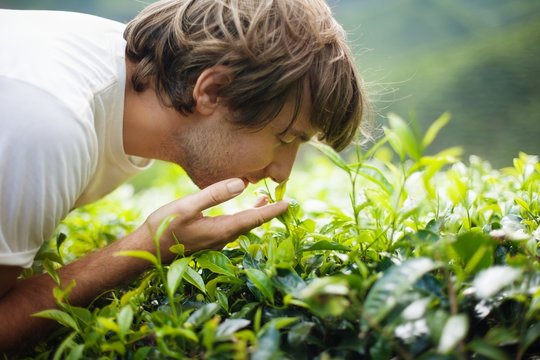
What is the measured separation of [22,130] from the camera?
3.19 ft

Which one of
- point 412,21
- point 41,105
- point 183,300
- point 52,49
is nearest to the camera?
point 183,300

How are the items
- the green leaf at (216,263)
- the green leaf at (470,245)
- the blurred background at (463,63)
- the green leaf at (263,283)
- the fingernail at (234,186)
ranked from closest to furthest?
the green leaf at (470,245)
the green leaf at (263,283)
the green leaf at (216,263)
the fingernail at (234,186)
the blurred background at (463,63)

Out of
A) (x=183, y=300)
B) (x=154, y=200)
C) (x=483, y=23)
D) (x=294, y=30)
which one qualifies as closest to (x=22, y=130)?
(x=183, y=300)

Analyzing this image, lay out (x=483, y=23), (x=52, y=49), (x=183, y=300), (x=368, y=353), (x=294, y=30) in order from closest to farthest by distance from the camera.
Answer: (x=368, y=353)
(x=183, y=300)
(x=52, y=49)
(x=294, y=30)
(x=483, y=23)

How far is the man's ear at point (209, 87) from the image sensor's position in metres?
1.40

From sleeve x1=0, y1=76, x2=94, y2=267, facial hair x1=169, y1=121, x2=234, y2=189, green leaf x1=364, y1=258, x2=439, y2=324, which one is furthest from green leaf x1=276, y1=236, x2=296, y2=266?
facial hair x1=169, y1=121, x2=234, y2=189

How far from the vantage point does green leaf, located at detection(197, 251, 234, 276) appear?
86 centimetres

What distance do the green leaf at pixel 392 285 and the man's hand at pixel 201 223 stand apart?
1.52 ft

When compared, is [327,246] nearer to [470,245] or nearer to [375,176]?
[375,176]

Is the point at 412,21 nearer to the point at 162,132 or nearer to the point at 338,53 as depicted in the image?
the point at 338,53

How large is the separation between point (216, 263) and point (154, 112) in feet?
2.54

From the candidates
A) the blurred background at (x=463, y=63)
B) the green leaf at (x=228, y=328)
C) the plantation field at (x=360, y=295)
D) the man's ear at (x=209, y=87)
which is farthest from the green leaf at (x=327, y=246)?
the blurred background at (x=463, y=63)

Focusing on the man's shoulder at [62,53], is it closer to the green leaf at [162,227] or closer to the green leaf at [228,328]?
the green leaf at [162,227]

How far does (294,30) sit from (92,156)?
2.39ft
